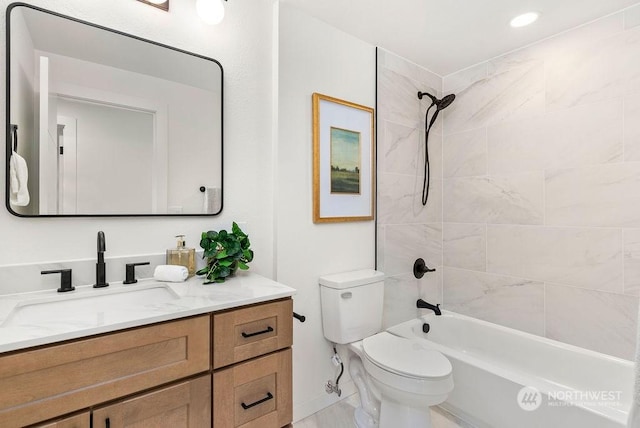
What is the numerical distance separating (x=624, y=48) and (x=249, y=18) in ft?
6.72

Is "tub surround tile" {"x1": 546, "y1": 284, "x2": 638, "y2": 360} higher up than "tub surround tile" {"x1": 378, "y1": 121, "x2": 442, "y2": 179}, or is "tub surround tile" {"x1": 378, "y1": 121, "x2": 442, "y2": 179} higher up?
"tub surround tile" {"x1": 378, "y1": 121, "x2": 442, "y2": 179}

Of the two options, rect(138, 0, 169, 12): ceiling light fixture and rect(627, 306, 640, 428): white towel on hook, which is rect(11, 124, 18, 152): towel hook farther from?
rect(627, 306, 640, 428): white towel on hook

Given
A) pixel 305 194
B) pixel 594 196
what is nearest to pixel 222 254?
pixel 305 194

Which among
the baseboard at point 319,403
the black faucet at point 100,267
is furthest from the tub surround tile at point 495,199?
the black faucet at point 100,267

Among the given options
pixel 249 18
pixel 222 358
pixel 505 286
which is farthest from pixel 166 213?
pixel 505 286

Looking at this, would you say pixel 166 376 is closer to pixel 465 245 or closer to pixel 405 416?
pixel 405 416

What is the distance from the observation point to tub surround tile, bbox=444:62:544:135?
203cm

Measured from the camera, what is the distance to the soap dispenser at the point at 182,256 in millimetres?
1348

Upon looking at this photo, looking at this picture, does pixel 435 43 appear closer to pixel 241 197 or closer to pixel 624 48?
pixel 624 48

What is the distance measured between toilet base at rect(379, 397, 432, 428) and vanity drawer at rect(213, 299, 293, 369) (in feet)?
2.57

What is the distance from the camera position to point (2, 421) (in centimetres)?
68

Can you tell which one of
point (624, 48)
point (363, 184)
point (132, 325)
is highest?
point (624, 48)

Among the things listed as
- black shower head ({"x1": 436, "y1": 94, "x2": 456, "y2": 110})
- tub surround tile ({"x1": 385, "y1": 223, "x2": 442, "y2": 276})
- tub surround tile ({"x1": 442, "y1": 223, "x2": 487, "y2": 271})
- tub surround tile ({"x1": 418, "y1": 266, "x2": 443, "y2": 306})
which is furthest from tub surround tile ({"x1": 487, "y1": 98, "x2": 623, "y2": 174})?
tub surround tile ({"x1": 418, "y1": 266, "x2": 443, "y2": 306})

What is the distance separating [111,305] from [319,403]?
1.33m
